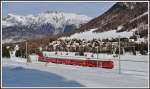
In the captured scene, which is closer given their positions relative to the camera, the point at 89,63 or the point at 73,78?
the point at 73,78

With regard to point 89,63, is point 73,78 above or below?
above

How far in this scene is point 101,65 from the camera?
3484cm

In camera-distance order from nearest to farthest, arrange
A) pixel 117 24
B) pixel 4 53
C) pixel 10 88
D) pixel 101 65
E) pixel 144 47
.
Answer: pixel 10 88
pixel 101 65
pixel 4 53
pixel 144 47
pixel 117 24

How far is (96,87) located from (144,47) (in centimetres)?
5904

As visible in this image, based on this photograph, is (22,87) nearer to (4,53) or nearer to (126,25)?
(4,53)

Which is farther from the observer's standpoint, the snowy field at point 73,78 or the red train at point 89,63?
the red train at point 89,63

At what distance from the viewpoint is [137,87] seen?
17141 millimetres

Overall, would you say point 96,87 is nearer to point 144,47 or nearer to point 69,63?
point 69,63

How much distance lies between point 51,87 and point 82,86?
1.36 metres

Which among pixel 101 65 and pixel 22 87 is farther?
pixel 101 65

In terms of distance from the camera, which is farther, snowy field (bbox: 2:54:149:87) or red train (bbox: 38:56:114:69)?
red train (bbox: 38:56:114:69)

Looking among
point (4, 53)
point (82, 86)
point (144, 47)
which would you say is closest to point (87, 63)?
point (82, 86)

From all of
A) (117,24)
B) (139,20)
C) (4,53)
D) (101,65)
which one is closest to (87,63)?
(101,65)

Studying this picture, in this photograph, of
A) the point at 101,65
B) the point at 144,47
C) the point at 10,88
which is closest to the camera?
the point at 10,88
